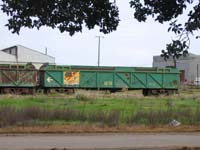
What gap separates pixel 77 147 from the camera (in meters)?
16.3

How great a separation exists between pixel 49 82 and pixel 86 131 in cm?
3087

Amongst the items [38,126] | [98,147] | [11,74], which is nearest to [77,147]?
[98,147]

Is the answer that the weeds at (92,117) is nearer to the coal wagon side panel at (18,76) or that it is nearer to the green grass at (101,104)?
the green grass at (101,104)

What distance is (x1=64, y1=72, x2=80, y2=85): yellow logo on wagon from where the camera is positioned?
53.1m

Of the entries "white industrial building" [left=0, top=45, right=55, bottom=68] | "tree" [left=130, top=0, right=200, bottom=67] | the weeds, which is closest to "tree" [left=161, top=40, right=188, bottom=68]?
"tree" [left=130, top=0, right=200, bottom=67]

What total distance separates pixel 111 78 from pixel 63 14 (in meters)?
45.1

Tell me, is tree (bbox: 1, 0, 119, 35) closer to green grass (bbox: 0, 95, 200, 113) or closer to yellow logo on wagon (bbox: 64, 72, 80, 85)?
green grass (bbox: 0, 95, 200, 113)

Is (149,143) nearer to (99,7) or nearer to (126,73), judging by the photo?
(99,7)

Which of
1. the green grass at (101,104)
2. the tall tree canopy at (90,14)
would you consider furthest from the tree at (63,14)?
the green grass at (101,104)

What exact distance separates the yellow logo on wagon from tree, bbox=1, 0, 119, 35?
143 feet

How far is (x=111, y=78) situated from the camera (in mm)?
54312

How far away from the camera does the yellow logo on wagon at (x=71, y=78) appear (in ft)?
174

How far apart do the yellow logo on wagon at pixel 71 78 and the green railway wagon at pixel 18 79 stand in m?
2.94

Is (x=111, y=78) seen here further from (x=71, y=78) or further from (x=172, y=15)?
(x=172, y=15)
